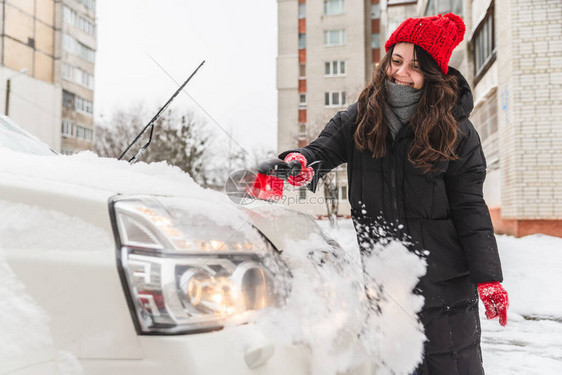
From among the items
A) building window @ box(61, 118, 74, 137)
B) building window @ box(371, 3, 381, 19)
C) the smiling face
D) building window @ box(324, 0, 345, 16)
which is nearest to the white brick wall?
the smiling face

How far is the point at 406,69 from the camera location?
78.9 inches

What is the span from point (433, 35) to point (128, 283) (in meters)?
1.54

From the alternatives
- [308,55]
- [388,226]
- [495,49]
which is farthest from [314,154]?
[308,55]

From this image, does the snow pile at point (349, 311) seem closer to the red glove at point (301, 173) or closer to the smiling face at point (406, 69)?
the red glove at point (301, 173)

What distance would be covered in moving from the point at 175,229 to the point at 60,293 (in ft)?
0.94

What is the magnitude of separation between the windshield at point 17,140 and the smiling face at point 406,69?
1.61 metres

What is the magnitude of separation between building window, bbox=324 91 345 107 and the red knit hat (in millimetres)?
26675

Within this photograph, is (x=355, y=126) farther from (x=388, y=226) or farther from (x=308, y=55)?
(x=308, y=55)

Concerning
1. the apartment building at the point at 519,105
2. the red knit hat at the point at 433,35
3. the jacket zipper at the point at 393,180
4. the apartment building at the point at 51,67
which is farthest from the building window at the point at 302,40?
the jacket zipper at the point at 393,180

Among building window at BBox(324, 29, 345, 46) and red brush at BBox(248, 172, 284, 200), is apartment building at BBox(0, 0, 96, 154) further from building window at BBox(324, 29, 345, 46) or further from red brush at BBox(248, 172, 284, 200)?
red brush at BBox(248, 172, 284, 200)

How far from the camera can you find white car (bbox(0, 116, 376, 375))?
1015 millimetres

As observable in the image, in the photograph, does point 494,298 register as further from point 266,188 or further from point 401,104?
point 266,188

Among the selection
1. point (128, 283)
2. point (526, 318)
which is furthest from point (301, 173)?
point (526, 318)

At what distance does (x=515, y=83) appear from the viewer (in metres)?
11.4
